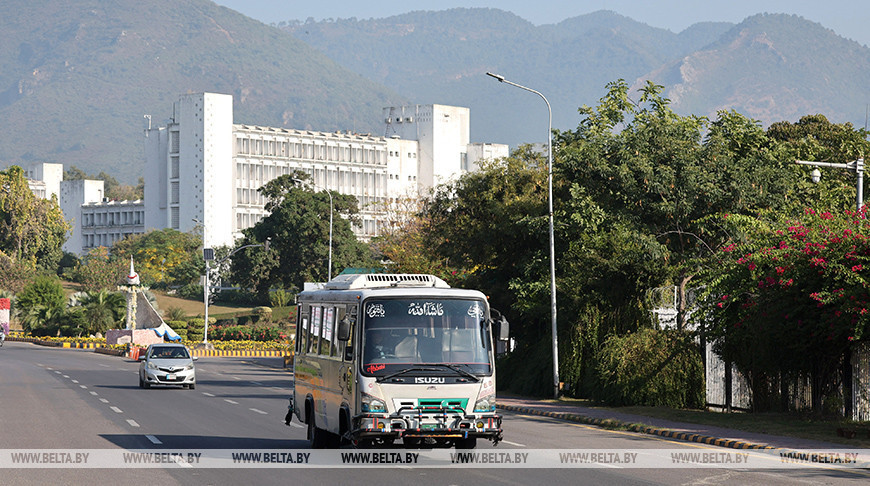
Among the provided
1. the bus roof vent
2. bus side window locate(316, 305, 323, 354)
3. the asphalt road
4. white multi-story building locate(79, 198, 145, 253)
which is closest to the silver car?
the asphalt road

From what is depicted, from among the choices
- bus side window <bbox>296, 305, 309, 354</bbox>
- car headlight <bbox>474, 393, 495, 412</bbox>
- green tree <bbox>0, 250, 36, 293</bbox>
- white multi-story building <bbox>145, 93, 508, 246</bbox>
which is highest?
white multi-story building <bbox>145, 93, 508, 246</bbox>

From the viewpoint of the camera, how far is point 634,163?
114 ft

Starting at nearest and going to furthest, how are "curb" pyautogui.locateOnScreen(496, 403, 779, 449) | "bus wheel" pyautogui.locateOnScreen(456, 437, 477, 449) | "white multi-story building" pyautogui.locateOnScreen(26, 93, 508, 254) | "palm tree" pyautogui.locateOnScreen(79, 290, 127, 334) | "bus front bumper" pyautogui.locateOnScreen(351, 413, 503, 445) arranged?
"bus front bumper" pyautogui.locateOnScreen(351, 413, 503, 445)
"bus wheel" pyautogui.locateOnScreen(456, 437, 477, 449)
"curb" pyautogui.locateOnScreen(496, 403, 779, 449)
"palm tree" pyautogui.locateOnScreen(79, 290, 127, 334)
"white multi-story building" pyautogui.locateOnScreen(26, 93, 508, 254)

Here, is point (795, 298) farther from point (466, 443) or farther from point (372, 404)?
point (372, 404)

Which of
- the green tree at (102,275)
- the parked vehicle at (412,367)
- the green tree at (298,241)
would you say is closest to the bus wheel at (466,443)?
the parked vehicle at (412,367)

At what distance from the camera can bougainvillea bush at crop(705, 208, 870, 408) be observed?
2300 centimetres

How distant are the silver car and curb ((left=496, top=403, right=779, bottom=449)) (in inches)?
488

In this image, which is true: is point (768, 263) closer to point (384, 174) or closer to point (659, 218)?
point (659, 218)

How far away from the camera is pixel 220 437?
2267 centimetres

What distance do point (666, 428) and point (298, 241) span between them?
295 feet

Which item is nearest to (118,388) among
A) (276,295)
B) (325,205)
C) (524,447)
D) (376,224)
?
(524,447)

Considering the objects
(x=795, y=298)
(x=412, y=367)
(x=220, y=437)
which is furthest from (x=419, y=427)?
(x=795, y=298)

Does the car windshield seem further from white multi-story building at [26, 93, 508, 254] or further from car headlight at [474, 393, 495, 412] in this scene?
white multi-story building at [26, 93, 508, 254]

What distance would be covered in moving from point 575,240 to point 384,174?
148085mm
